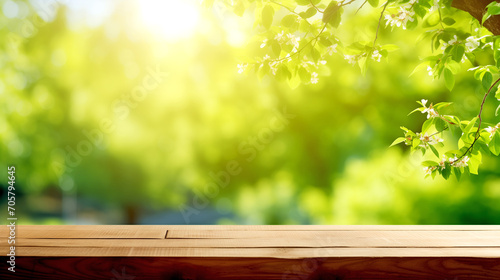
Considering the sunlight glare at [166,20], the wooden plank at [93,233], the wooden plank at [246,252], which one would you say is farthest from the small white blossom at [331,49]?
the sunlight glare at [166,20]

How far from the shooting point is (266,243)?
1.24m

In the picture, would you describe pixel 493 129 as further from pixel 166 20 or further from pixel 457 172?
pixel 166 20

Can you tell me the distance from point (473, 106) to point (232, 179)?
13.5 ft

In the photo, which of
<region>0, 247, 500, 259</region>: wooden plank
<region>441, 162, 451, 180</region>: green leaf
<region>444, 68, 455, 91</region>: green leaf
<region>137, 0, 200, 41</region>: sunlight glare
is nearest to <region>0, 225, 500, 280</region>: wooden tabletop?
<region>0, 247, 500, 259</region>: wooden plank

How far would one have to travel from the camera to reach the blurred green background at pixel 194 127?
725cm

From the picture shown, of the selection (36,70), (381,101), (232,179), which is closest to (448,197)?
(381,101)

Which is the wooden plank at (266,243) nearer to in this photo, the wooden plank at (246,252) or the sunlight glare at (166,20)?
the wooden plank at (246,252)

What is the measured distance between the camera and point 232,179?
8234 mm

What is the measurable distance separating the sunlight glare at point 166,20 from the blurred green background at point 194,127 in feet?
0.07

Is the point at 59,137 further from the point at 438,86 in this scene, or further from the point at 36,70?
the point at 438,86

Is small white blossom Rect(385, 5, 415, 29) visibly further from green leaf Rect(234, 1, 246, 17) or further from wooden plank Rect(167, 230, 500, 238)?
wooden plank Rect(167, 230, 500, 238)

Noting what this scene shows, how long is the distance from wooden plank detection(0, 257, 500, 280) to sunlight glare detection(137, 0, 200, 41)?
261 inches

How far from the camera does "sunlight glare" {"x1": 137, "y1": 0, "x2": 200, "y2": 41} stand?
24.2 feet

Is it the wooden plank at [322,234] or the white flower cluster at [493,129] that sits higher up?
the white flower cluster at [493,129]
